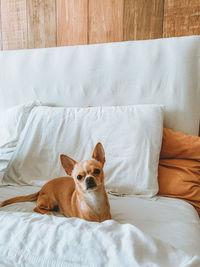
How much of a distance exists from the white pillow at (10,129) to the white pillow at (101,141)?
0.05 meters

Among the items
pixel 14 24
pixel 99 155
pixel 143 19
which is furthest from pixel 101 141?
pixel 14 24

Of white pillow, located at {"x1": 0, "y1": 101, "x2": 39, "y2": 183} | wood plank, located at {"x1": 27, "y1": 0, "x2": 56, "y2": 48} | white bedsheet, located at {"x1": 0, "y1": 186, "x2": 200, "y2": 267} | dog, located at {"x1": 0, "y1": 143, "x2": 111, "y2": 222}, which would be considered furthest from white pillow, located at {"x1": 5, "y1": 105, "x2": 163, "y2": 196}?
wood plank, located at {"x1": 27, "y1": 0, "x2": 56, "y2": 48}

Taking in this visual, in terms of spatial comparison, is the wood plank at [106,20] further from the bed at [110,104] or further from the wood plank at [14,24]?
the wood plank at [14,24]

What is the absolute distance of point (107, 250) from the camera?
16.1 inches

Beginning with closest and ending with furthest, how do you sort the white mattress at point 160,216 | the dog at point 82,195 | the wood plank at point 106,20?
the white mattress at point 160,216
the dog at point 82,195
the wood plank at point 106,20

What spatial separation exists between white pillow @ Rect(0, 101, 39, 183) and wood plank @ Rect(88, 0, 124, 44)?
25.7 inches

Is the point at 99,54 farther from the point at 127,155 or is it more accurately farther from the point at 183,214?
the point at 183,214

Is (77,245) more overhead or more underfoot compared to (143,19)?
more underfoot

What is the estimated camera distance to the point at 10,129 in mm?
1224

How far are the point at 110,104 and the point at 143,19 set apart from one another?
0.60 m

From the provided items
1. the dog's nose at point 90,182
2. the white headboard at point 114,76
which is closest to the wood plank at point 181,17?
Result: the white headboard at point 114,76

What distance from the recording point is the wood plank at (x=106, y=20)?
54.4 inches

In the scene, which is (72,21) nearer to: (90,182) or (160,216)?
(90,182)

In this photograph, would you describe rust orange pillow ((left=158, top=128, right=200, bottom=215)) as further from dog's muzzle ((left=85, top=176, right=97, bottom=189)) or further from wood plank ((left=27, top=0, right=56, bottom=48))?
wood plank ((left=27, top=0, right=56, bottom=48))
